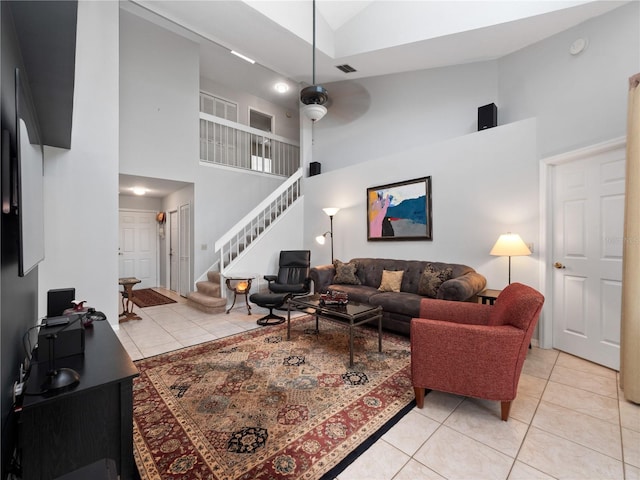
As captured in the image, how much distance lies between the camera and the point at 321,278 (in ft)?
15.5

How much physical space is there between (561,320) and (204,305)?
4797 mm

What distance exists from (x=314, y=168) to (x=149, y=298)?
449 centimetres

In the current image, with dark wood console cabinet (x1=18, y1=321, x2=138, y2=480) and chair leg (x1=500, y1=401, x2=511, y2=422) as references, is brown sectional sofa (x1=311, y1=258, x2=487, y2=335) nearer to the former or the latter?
chair leg (x1=500, y1=401, x2=511, y2=422)

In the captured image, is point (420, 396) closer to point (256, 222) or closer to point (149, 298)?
point (256, 222)

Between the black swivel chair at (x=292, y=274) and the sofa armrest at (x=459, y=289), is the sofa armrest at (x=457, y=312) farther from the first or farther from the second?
the black swivel chair at (x=292, y=274)

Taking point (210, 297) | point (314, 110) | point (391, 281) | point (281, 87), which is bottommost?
point (210, 297)

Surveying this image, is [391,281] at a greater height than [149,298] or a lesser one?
greater

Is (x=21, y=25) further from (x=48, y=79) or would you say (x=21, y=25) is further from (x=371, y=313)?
(x=371, y=313)

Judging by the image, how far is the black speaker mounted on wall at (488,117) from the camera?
12.4 ft

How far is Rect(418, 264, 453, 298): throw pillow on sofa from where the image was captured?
3.60 meters

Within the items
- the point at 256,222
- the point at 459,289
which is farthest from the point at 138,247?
the point at 459,289

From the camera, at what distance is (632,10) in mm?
2555

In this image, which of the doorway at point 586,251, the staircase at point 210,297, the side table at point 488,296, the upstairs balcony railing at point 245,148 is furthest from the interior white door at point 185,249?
the doorway at point 586,251

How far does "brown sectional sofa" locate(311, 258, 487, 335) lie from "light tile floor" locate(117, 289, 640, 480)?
0.97 meters
